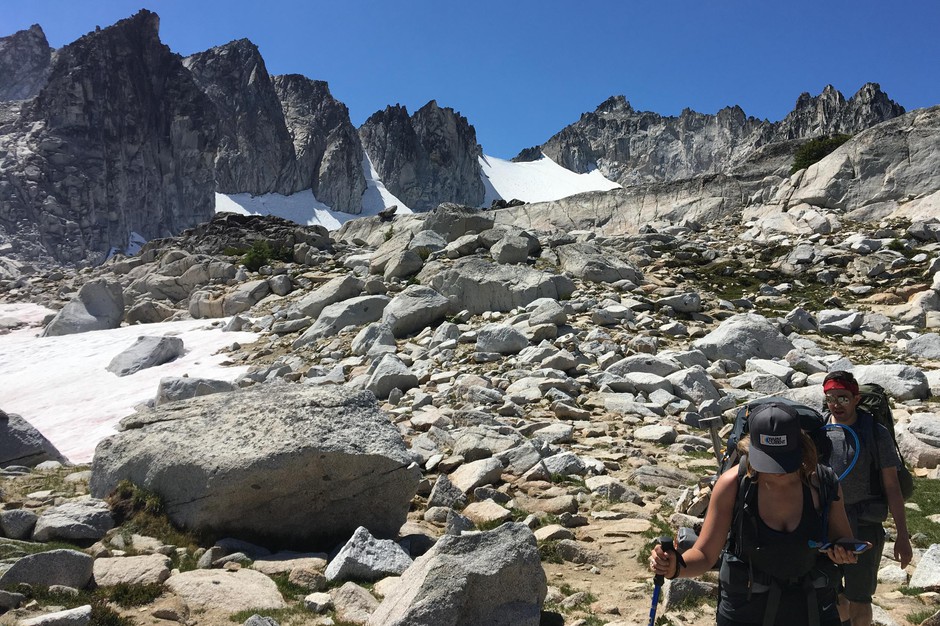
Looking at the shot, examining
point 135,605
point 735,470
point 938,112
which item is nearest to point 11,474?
point 135,605

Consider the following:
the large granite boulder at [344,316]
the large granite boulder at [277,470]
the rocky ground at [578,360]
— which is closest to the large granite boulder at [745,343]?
the rocky ground at [578,360]

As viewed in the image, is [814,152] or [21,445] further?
[814,152]

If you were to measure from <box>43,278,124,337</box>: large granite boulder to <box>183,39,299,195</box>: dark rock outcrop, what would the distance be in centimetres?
12617

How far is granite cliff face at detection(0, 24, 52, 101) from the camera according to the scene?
16075 centimetres

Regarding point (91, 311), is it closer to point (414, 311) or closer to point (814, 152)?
point (414, 311)

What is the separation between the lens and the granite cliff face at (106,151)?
103 metres

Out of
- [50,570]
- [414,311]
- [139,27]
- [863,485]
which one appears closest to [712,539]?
[863,485]

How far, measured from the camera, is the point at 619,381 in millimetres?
12641

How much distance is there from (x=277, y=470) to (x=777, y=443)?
16.2 ft

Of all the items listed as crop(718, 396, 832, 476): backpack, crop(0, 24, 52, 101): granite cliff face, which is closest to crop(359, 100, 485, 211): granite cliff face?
crop(0, 24, 52, 101): granite cliff face

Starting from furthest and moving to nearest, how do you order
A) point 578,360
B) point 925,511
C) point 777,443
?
point 578,360 < point 925,511 < point 777,443

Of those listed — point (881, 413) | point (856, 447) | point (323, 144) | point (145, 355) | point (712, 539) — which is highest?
point (323, 144)

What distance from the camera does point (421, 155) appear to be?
174875mm

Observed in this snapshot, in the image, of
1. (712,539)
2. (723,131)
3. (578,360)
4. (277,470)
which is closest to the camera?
(712,539)
